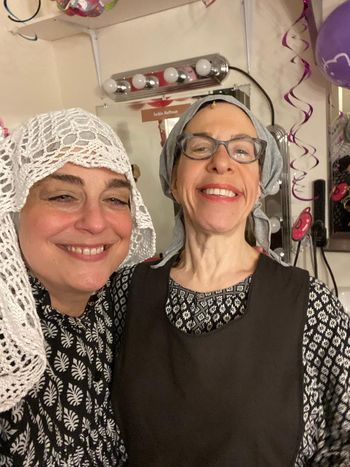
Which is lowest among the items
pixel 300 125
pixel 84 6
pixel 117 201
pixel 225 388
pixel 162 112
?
pixel 225 388

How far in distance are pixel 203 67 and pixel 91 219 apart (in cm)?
130

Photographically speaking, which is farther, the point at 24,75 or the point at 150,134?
the point at 24,75

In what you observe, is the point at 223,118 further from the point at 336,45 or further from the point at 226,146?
the point at 336,45

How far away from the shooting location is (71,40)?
2332 millimetres

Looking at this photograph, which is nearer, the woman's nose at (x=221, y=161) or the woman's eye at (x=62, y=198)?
the woman's eye at (x=62, y=198)

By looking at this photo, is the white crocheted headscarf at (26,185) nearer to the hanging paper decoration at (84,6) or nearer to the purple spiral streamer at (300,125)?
the hanging paper decoration at (84,6)

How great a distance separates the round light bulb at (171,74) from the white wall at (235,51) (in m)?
0.13

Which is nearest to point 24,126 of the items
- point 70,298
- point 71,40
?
point 70,298

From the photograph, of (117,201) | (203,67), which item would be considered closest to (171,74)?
(203,67)

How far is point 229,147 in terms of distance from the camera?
1.05m

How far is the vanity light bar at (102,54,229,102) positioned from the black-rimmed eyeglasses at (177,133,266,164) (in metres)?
0.97

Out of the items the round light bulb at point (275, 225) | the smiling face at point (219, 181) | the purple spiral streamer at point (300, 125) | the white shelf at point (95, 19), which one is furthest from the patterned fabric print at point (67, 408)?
the white shelf at point (95, 19)

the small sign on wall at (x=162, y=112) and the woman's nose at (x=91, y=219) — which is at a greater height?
the small sign on wall at (x=162, y=112)

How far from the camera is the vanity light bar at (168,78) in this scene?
1.91 metres
